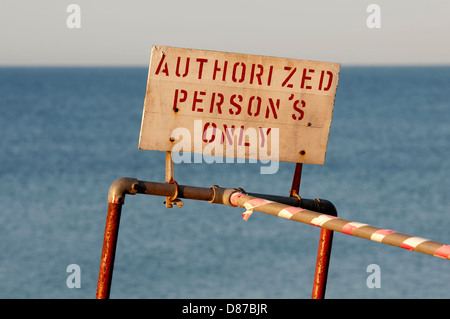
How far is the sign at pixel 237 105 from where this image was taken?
21.2ft

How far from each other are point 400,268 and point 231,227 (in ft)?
28.4

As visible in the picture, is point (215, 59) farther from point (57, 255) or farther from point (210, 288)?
point (57, 255)

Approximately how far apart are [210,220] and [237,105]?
38.1m

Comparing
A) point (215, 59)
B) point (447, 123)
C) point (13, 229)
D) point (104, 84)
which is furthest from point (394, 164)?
point (104, 84)

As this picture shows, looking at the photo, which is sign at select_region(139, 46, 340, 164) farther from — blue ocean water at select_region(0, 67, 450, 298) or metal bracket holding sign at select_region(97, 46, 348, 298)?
blue ocean water at select_region(0, 67, 450, 298)

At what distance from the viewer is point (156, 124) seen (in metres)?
6.46

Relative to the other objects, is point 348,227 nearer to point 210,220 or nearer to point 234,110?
point 234,110

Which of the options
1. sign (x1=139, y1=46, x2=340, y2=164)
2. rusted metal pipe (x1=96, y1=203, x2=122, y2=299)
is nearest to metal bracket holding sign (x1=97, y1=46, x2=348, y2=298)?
sign (x1=139, y1=46, x2=340, y2=164)

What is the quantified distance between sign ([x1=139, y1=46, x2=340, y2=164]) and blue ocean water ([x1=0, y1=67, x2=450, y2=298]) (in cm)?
2610

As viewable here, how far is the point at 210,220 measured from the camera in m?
44.5

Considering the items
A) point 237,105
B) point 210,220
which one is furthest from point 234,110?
point 210,220

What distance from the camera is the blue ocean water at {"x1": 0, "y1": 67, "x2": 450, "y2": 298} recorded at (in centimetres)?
3591

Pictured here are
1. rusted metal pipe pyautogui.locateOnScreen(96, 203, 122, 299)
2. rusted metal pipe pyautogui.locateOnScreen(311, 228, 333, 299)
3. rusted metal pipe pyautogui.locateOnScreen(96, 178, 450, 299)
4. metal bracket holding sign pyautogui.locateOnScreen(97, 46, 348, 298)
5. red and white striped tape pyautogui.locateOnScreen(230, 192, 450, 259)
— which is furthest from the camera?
rusted metal pipe pyautogui.locateOnScreen(311, 228, 333, 299)

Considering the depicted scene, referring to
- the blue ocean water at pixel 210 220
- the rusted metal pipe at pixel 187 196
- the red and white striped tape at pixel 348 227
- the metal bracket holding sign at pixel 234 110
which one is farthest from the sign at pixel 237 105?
the blue ocean water at pixel 210 220
